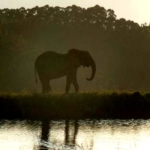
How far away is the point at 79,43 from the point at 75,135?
4304cm

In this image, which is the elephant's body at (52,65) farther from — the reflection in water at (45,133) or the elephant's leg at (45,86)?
the reflection in water at (45,133)

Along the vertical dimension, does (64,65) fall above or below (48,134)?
above

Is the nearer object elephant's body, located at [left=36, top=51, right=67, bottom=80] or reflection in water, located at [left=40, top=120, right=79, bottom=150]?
reflection in water, located at [left=40, top=120, right=79, bottom=150]

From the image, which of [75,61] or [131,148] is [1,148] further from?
[75,61]

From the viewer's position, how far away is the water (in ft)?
50.3

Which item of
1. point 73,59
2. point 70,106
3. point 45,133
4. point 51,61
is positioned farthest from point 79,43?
Result: point 45,133

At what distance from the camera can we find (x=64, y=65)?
26219 millimetres

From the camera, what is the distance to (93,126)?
62.6 feet

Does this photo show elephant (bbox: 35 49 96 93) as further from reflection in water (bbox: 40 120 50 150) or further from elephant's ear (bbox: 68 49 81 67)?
reflection in water (bbox: 40 120 50 150)

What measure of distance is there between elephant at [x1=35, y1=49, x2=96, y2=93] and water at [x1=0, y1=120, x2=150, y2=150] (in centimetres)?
561

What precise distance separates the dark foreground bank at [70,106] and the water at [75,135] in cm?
142

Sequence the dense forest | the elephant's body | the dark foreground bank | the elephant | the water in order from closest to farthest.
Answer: the water < the dark foreground bank < the elephant < the elephant's body < the dense forest

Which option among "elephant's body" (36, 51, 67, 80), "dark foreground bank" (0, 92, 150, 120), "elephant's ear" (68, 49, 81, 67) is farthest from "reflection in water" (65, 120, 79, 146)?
"elephant's body" (36, 51, 67, 80)

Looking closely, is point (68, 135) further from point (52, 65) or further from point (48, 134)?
point (52, 65)
